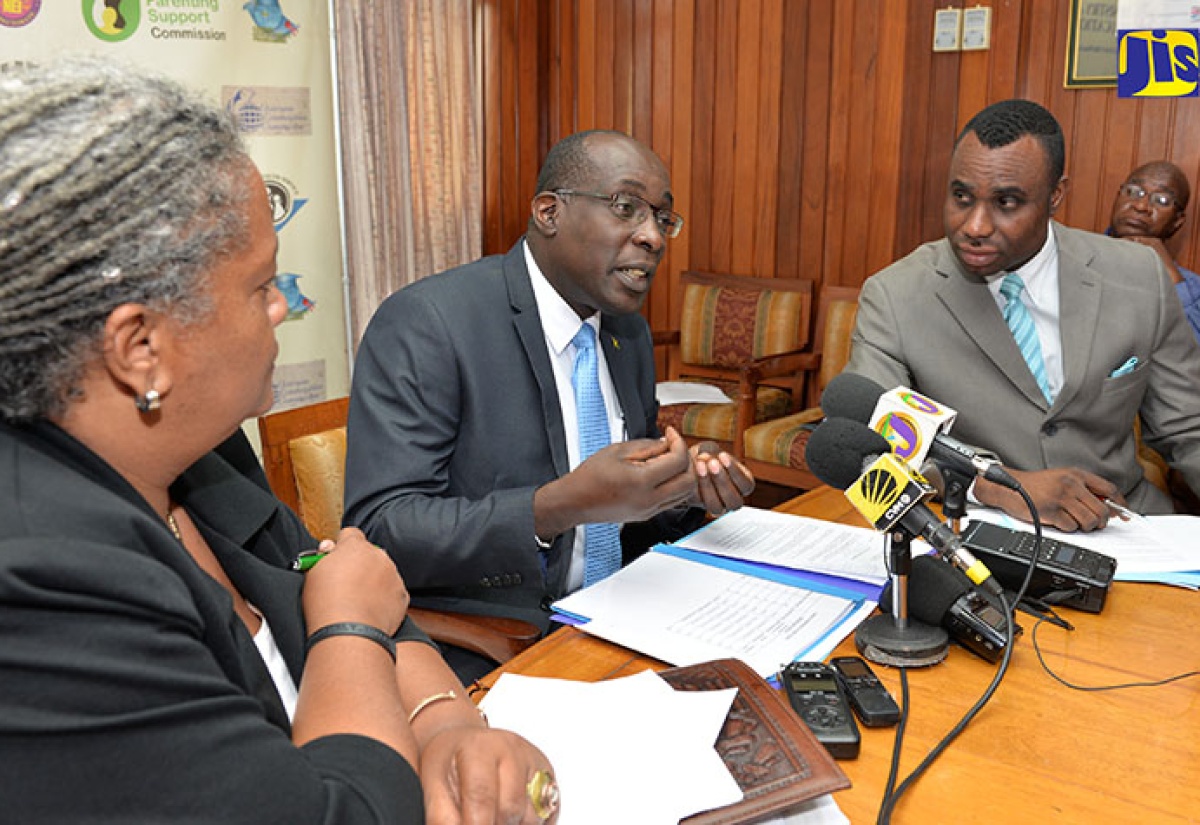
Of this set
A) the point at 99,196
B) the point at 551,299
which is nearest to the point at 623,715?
the point at 99,196

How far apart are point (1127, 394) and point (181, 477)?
7.10 ft

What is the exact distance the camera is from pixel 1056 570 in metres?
1.63

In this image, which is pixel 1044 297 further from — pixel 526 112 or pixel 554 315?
pixel 526 112

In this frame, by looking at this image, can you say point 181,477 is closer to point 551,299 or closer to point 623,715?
point 623,715

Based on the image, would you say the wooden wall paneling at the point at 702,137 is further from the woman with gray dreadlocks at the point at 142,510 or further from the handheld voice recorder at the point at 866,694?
the woman with gray dreadlocks at the point at 142,510

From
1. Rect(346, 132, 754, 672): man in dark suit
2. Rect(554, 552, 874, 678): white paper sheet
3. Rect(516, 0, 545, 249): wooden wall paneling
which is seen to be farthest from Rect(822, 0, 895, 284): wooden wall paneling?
Rect(554, 552, 874, 678): white paper sheet

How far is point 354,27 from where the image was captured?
4.32 metres

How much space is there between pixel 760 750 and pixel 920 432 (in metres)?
0.56

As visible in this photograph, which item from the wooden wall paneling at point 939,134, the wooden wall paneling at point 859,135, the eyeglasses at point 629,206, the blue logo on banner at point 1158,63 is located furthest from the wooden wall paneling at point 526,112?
the eyeglasses at point 629,206

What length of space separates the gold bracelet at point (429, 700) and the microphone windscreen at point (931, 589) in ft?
2.30

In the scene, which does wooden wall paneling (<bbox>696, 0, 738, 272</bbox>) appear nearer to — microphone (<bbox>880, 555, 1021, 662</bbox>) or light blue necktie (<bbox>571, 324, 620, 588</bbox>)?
light blue necktie (<bbox>571, 324, 620, 588</bbox>)

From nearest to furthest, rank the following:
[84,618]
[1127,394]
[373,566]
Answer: [84,618], [373,566], [1127,394]

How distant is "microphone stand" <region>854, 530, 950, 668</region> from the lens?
4.66 feet

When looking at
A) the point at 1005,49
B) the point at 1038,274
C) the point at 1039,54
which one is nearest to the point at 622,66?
the point at 1005,49
